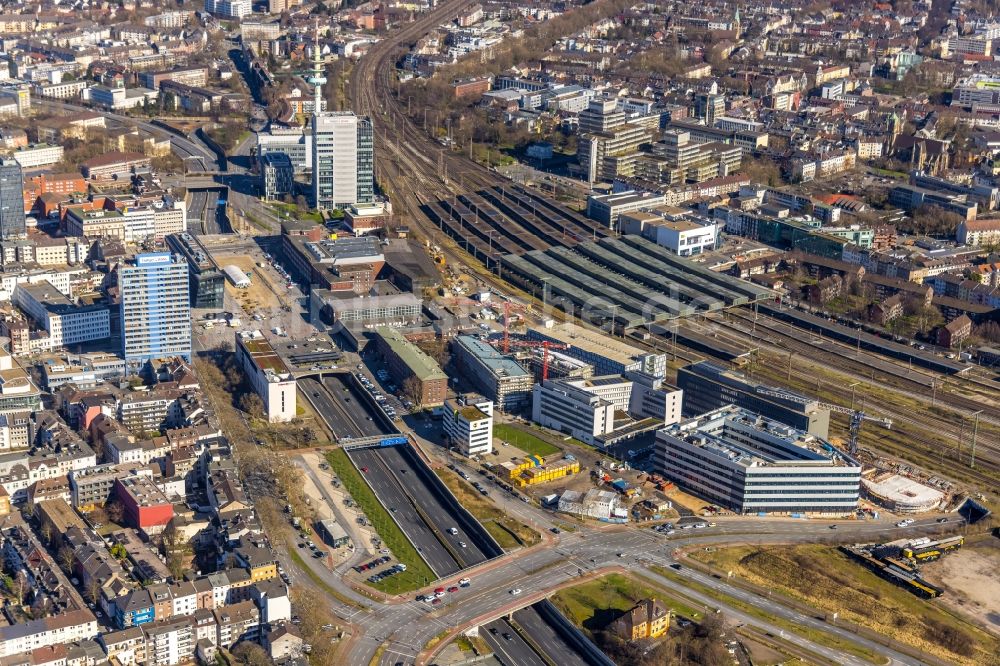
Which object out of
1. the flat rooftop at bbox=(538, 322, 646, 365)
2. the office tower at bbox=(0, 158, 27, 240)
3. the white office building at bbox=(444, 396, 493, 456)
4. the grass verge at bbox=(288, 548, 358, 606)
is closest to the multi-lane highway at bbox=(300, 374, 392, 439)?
the white office building at bbox=(444, 396, 493, 456)

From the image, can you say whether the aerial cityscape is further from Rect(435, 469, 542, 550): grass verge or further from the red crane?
the red crane

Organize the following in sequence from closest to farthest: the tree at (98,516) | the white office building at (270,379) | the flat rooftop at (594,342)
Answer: the tree at (98,516)
the white office building at (270,379)
the flat rooftop at (594,342)

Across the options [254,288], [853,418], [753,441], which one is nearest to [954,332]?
[853,418]

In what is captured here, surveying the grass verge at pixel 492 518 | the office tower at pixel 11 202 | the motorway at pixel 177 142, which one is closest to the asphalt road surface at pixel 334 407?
the grass verge at pixel 492 518

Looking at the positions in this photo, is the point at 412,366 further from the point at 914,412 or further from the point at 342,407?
the point at 914,412

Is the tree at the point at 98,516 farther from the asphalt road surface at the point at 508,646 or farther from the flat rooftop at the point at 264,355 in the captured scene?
the asphalt road surface at the point at 508,646

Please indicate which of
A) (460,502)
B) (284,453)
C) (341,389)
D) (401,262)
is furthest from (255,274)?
(460,502)
